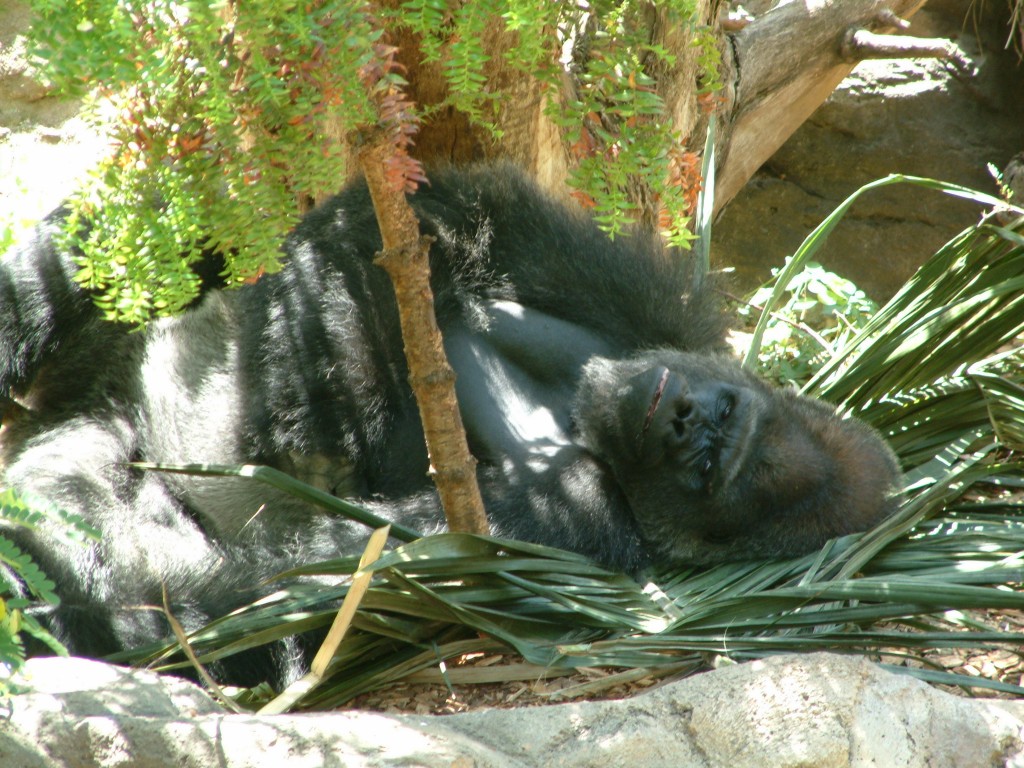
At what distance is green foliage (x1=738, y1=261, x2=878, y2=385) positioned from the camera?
4.74m

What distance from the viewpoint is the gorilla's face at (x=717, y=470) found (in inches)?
107

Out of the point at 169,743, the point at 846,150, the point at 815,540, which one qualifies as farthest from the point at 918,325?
the point at 846,150

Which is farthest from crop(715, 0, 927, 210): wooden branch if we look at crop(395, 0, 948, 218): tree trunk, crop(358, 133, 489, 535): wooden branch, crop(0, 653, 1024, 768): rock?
crop(0, 653, 1024, 768): rock

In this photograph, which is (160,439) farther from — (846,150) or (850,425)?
(846,150)

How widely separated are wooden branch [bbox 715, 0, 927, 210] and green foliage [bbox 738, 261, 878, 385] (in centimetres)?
68

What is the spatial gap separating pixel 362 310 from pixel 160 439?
714mm

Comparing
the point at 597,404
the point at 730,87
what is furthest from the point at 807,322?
the point at 597,404

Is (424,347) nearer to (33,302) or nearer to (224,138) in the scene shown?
(224,138)

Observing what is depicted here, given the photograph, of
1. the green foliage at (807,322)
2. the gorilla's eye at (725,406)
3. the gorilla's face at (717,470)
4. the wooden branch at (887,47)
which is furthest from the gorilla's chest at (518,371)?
the wooden branch at (887,47)

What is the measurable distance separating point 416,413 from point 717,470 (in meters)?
0.85

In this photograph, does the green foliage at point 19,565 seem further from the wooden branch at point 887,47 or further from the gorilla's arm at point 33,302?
the wooden branch at point 887,47

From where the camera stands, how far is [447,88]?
10.1 feet

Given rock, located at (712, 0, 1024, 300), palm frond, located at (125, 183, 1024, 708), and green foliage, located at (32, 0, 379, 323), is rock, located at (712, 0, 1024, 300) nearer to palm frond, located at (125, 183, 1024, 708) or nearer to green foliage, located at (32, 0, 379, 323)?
palm frond, located at (125, 183, 1024, 708)

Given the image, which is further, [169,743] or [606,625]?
[606,625]
